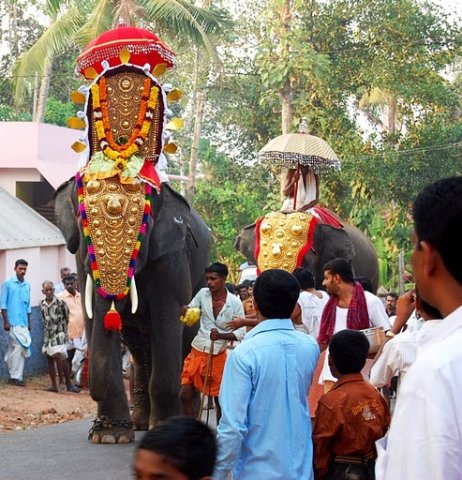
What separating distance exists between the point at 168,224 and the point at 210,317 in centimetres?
88

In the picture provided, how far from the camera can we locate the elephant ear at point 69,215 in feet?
33.3

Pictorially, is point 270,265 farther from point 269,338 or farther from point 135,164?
point 269,338

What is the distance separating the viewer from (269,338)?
5344 mm

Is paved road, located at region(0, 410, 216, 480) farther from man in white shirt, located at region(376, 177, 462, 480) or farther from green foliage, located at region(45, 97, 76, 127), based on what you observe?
green foliage, located at region(45, 97, 76, 127)

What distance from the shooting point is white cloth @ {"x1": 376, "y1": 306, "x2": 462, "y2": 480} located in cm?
253

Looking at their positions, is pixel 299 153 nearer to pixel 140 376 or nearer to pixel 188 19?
pixel 140 376

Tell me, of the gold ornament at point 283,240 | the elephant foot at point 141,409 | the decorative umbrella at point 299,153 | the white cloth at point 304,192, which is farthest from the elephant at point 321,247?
the elephant foot at point 141,409

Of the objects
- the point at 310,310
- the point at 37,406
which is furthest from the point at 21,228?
the point at 310,310

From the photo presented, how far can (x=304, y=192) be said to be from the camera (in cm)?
1416

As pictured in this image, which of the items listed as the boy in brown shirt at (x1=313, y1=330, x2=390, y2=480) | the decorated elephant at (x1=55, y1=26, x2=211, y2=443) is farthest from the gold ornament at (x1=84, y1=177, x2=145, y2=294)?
the boy in brown shirt at (x1=313, y1=330, x2=390, y2=480)

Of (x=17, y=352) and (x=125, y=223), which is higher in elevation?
(x=125, y=223)

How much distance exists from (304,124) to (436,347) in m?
13.1

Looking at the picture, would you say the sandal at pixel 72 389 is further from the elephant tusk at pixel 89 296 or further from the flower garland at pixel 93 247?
the flower garland at pixel 93 247

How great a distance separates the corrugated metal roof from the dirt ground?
3.37 m
